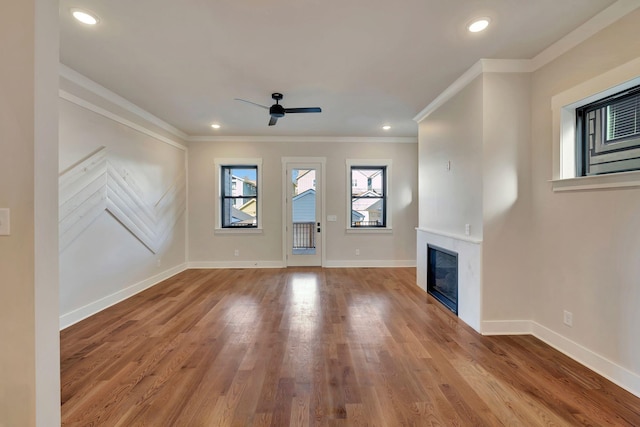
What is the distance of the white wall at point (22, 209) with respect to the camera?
4.33 feet

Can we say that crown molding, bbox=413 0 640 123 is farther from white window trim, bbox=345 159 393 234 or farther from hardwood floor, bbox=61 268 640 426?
hardwood floor, bbox=61 268 640 426

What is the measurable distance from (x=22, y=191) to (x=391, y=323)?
10.5 ft

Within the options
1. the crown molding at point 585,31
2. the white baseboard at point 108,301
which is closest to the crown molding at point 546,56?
the crown molding at point 585,31

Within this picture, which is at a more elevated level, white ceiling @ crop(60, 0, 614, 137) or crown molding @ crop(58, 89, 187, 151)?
white ceiling @ crop(60, 0, 614, 137)

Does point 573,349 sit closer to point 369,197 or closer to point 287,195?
point 369,197

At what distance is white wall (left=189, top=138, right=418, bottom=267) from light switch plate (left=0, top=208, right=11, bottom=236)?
4672 millimetres

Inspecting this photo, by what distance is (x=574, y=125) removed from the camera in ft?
8.03

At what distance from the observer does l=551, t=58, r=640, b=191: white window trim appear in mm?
1938

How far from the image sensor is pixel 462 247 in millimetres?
3176

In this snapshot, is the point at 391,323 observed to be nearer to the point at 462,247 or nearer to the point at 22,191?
the point at 462,247

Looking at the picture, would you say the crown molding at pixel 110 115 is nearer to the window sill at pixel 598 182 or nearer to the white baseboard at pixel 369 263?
the white baseboard at pixel 369 263

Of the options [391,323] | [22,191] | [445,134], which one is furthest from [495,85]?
[22,191]

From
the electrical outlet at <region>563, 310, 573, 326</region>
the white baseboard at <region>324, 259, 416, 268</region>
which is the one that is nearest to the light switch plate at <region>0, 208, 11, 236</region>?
the electrical outlet at <region>563, 310, 573, 326</region>

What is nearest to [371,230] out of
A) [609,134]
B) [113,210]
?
[609,134]
